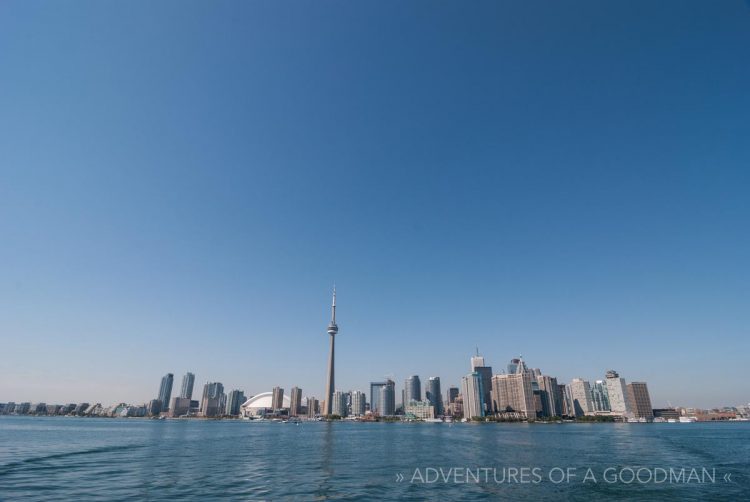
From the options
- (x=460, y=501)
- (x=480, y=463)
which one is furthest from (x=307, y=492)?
(x=480, y=463)

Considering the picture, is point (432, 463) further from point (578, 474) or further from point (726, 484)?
point (726, 484)

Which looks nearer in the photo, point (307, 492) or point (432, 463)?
point (307, 492)

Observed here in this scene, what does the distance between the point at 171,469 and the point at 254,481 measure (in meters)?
15.3

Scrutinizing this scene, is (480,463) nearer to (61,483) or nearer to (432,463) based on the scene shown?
(432,463)

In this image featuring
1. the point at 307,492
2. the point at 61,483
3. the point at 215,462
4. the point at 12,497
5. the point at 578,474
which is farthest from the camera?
the point at 215,462

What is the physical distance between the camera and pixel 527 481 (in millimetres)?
41562

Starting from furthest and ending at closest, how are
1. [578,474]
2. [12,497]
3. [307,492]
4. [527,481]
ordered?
[578,474] < [527,481] < [307,492] < [12,497]

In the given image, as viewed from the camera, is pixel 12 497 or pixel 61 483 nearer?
pixel 12 497

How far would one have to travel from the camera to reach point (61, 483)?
3825cm

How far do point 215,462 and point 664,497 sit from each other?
55217 millimetres

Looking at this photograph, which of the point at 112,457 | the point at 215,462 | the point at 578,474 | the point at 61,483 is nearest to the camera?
the point at 61,483

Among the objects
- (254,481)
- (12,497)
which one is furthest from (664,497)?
(12,497)

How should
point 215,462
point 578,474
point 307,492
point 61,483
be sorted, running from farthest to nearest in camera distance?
point 215,462
point 578,474
point 61,483
point 307,492

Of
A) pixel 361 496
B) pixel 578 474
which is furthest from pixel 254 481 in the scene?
pixel 578 474
